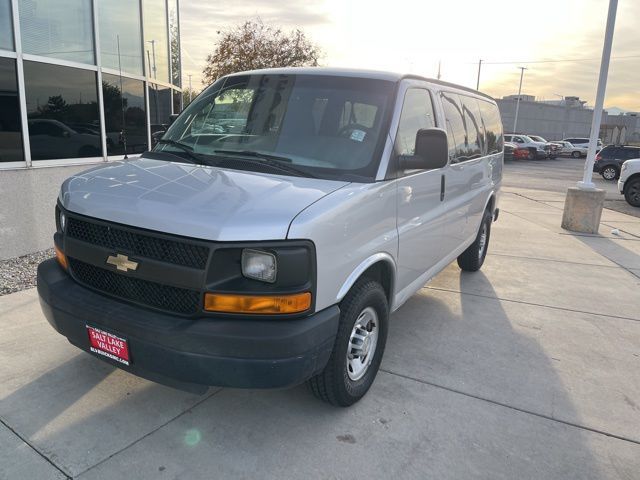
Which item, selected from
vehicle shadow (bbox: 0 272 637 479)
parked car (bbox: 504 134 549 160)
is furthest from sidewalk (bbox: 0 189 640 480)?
parked car (bbox: 504 134 549 160)

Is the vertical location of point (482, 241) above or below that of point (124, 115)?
below

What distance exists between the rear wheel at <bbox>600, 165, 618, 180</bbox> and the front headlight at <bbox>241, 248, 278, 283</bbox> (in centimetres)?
2456

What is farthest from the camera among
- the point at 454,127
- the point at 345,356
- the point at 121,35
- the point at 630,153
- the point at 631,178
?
the point at 630,153

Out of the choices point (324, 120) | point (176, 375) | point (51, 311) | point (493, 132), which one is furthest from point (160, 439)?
point (493, 132)

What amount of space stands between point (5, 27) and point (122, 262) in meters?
4.70

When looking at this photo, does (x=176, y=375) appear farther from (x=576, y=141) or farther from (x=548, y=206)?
(x=576, y=141)

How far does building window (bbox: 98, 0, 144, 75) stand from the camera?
23.7 feet

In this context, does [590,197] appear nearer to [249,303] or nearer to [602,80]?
[602,80]

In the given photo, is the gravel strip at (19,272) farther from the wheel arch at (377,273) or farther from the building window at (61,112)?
the wheel arch at (377,273)

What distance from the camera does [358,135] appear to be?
330 cm

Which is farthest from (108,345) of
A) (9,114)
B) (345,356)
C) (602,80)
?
(602,80)

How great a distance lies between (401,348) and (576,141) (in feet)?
150

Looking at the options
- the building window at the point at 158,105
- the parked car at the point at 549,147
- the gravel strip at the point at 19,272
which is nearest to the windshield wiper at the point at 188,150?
the gravel strip at the point at 19,272

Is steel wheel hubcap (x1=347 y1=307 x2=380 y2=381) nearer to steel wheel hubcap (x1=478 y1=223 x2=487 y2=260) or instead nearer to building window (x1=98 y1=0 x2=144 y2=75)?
steel wheel hubcap (x1=478 y1=223 x2=487 y2=260)
